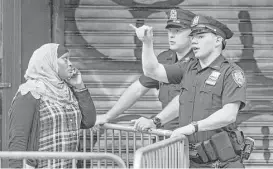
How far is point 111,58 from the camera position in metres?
8.35

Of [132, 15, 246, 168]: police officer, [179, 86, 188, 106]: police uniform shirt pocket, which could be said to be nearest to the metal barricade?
[132, 15, 246, 168]: police officer

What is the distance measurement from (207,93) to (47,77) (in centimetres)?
123

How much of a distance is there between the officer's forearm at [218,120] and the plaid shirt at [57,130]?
1053mm

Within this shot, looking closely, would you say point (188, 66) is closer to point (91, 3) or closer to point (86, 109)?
point (86, 109)

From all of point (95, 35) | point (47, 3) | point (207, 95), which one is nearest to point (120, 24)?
point (95, 35)

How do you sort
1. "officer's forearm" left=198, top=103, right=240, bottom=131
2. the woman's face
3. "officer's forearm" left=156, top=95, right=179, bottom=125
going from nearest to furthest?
"officer's forearm" left=198, top=103, right=240, bottom=131 → the woman's face → "officer's forearm" left=156, top=95, right=179, bottom=125

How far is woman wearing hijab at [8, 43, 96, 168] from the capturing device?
5.83 meters

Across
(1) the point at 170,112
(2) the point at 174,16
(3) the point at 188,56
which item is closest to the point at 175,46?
(3) the point at 188,56

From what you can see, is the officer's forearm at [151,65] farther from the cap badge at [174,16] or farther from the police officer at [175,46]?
the cap badge at [174,16]

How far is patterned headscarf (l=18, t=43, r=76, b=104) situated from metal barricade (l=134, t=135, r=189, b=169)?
106 cm

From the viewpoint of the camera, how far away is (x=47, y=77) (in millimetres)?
6117

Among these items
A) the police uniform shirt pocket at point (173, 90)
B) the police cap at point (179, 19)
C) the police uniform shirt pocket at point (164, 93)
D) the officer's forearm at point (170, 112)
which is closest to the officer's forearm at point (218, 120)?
the officer's forearm at point (170, 112)

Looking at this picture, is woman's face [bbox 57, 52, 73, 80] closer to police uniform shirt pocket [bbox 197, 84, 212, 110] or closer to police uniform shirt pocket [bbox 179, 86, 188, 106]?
police uniform shirt pocket [bbox 179, 86, 188, 106]

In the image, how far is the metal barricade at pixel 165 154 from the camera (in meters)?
4.84
